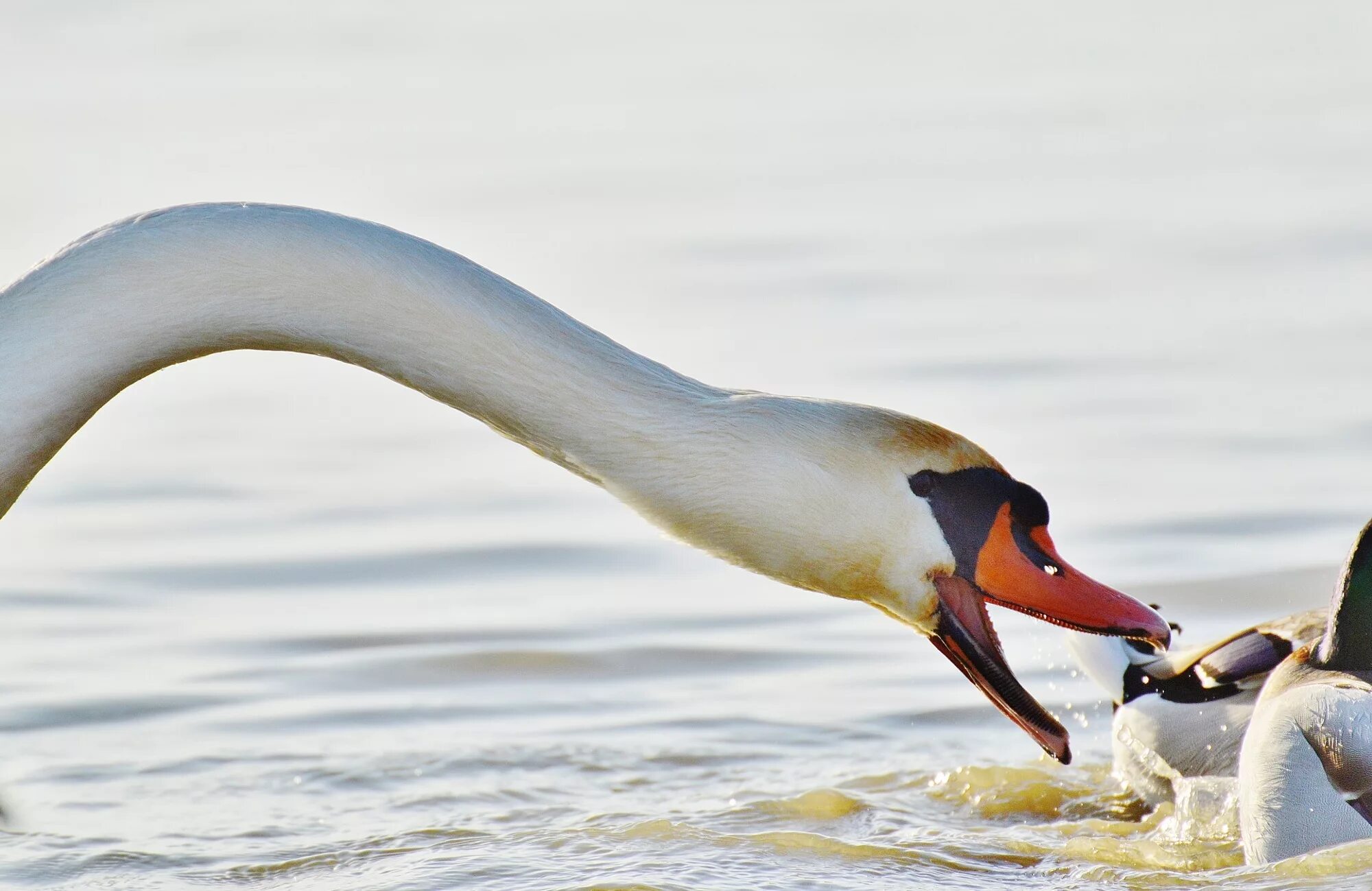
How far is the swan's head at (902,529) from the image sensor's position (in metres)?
4.12

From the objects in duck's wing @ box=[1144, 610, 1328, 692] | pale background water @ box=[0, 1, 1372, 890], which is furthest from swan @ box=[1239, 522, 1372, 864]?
duck's wing @ box=[1144, 610, 1328, 692]

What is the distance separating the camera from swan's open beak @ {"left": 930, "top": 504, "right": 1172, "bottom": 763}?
14.3 feet

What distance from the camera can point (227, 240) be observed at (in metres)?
4.16

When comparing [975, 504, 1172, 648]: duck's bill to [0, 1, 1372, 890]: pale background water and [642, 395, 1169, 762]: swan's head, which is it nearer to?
[642, 395, 1169, 762]: swan's head

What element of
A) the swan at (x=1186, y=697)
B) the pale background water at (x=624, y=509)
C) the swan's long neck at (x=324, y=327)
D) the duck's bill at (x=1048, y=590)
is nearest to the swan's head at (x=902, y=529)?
the duck's bill at (x=1048, y=590)

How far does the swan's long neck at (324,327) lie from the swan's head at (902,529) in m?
0.18

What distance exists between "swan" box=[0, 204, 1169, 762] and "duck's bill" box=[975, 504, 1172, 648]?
14cm

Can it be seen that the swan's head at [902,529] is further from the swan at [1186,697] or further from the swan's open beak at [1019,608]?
the swan at [1186,697]

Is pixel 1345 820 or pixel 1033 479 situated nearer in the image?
pixel 1345 820

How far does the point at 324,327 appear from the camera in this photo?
4180 mm

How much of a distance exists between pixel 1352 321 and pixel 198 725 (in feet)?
18.8

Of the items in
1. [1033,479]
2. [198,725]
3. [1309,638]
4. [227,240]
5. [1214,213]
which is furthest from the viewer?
[1214,213]

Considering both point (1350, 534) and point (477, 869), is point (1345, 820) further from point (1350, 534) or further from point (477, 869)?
point (1350, 534)

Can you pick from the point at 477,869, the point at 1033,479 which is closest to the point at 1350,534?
the point at 1033,479
